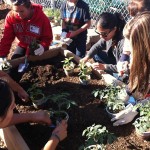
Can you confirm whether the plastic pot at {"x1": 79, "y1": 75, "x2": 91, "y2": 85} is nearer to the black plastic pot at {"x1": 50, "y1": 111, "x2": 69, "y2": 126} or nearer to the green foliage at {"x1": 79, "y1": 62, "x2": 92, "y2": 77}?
the green foliage at {"x1": 79, "y1": 62, "x2": 92, "y2": 77}

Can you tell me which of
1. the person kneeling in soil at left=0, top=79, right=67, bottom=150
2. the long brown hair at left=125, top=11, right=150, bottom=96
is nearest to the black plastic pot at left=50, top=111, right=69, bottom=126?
the person kneeling in soil at left=0, top=79, right=67, bottom=150

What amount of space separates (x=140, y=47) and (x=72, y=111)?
3.33 feet

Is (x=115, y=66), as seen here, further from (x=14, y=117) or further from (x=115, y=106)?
(x=14, y=117)

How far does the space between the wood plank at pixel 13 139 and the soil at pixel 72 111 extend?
0.15m

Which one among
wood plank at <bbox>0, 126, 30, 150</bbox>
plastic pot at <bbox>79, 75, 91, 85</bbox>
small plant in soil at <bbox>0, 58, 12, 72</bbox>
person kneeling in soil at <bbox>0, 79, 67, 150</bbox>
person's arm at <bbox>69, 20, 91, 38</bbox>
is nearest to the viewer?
person kneeling in soil at <bbox>0, 79, 67, 150</bbox>

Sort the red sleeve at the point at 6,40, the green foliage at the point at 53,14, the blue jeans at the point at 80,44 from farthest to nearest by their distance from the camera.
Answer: the green foliage at the point at 53,14 < the blue jeans at the point at 80,44 < the red sleeve at the point at 6,40

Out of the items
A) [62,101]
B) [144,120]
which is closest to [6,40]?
[62,101]

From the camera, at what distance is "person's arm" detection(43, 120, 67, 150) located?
6.98ft

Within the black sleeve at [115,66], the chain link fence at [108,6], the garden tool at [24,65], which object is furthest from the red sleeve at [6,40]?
the chain link fence at [108,6]

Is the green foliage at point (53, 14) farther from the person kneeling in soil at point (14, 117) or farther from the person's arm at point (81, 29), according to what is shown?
the person kneeling in soil at point (14, 117)

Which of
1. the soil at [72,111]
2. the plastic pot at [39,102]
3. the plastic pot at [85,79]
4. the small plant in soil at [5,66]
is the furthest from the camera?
the small plant in soil at [5,66]

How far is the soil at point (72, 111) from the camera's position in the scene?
7.98 feet

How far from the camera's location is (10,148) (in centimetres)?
239

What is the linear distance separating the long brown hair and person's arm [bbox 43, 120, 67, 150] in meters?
0.75
